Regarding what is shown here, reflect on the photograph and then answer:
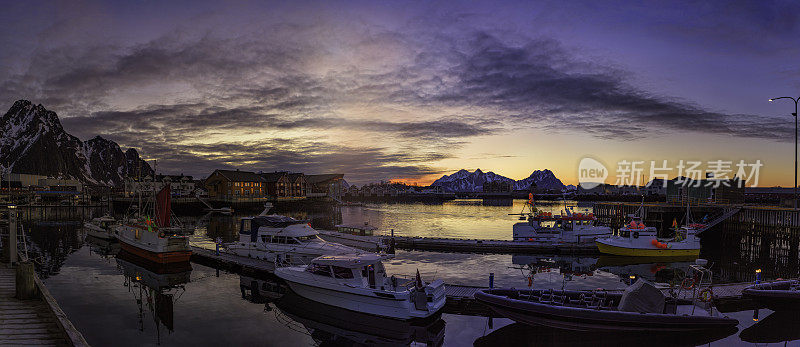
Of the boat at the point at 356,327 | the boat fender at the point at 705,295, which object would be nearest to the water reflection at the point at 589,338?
the boat fender at the point at 705,295

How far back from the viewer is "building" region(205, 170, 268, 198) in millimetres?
121188

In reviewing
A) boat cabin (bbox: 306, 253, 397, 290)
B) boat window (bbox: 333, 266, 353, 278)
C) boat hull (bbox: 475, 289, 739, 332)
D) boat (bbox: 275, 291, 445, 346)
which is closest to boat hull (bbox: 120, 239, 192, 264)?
boat (bbox: 275, 291, 445, 346)

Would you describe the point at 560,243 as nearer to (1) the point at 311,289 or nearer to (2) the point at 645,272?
(2) the point at 645,272

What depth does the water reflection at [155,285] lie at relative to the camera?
66.1 feet

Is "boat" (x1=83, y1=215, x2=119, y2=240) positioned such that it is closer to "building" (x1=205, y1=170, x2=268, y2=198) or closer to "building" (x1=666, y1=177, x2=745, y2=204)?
"building" (x1=205, y1=170, x2=268, y2=198)

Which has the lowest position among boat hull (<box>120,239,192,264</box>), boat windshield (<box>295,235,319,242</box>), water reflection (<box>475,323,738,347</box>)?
water reflection (<box>475,323,738,347</box>)

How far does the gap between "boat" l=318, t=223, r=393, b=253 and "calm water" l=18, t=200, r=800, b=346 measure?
217cm

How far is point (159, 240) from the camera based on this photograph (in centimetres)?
3127

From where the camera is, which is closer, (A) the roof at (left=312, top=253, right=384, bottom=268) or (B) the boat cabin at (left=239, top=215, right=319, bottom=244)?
(A) the roof at (left=312, top=253, right=384, bottom=268)

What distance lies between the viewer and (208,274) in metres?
29.9

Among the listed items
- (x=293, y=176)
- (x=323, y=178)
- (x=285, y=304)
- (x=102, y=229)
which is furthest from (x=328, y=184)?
(x=285, y=304)

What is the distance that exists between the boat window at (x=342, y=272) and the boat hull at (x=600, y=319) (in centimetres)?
739

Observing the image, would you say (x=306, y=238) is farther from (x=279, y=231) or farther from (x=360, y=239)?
(x=360, y=239)

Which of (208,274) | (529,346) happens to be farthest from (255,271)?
(529,346)
